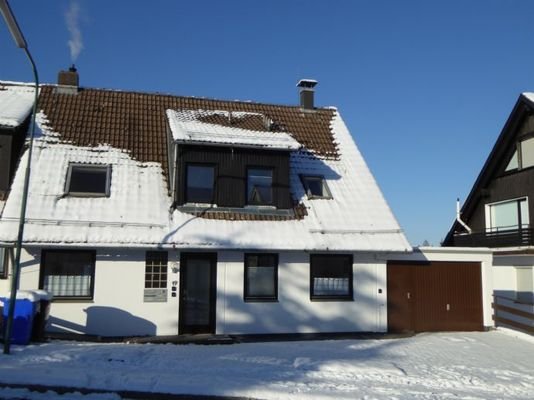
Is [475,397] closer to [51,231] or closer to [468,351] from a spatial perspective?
[468,351]

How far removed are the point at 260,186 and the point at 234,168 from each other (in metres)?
0.98

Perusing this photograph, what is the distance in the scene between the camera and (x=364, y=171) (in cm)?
1795

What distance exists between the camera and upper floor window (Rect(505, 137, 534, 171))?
23.5 m

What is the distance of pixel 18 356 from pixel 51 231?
3720 millimetres

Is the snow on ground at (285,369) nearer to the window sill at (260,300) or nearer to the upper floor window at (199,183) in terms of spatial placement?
the window sill at (260,300)

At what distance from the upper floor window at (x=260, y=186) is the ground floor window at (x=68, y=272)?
4.83 m

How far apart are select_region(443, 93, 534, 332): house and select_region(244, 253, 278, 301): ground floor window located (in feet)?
35.6

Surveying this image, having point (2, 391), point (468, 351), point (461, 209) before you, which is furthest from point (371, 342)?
point (461, 209)

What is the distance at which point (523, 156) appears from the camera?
24.0 metres

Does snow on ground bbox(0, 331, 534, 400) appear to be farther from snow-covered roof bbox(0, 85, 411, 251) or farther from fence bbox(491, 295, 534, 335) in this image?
snow-covered roof bbox(0, 85, 411, 251)

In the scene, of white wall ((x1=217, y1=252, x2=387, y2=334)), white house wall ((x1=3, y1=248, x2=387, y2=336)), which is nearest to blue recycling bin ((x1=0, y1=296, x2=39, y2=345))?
white house wall ((x1=3, y1=248, x2=387, y2=336))

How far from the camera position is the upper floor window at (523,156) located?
23.5m

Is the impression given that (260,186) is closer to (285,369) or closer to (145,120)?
(145,120)

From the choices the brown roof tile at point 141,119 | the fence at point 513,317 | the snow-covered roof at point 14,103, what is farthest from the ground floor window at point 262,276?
the snow-covered roof at point 14,103
